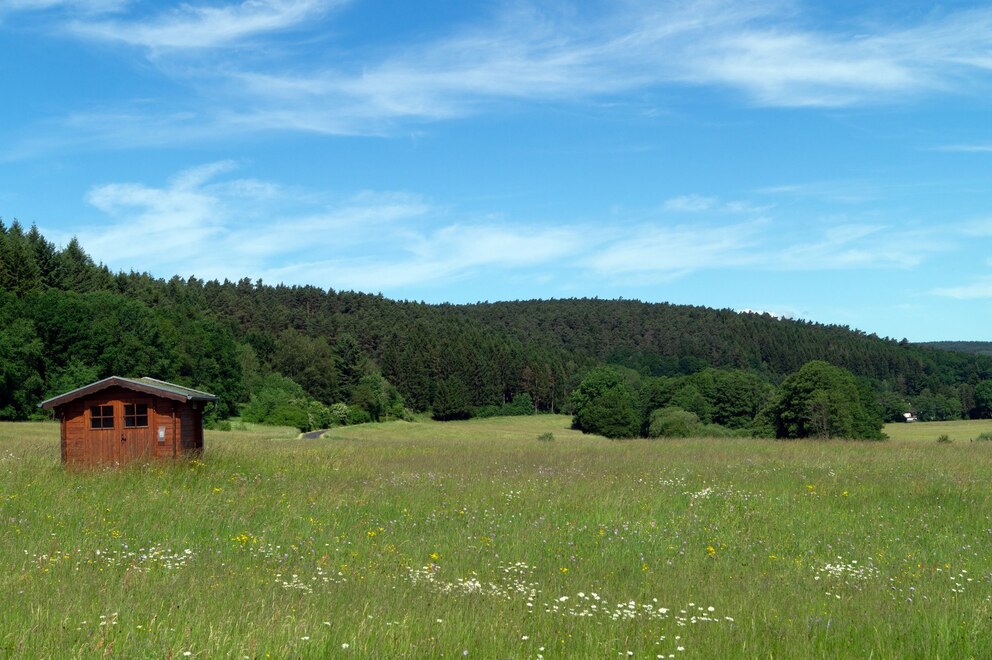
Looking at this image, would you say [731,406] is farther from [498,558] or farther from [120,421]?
[498,558]

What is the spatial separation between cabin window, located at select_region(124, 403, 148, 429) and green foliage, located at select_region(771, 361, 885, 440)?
57.5 m

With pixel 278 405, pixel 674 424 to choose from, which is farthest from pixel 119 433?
pixel 278 405

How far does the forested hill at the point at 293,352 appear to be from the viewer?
232 ft

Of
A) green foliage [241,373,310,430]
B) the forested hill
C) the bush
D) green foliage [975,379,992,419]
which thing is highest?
the forested hill

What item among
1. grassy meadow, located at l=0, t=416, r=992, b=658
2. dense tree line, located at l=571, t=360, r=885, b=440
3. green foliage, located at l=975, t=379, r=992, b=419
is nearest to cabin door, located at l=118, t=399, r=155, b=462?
grassy meadow, located at l=0, t=416, r=992, b=658

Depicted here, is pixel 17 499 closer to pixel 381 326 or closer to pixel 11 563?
pixel 11 563

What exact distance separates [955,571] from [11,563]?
13056 mm

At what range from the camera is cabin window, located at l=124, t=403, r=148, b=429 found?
23.0 metres

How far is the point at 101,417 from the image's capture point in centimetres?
2297

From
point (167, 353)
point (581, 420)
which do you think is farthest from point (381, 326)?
point (167, 353)

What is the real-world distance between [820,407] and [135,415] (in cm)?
6074

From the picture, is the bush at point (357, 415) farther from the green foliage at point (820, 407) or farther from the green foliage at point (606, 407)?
the green foliage at point (820, 407)

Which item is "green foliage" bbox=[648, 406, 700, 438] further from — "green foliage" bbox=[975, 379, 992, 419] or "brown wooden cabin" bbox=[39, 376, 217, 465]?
"green foliage" bbox=[975, 379, 992, 419]

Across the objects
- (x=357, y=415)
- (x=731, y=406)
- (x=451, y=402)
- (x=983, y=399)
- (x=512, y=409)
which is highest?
(x=451, y=402)
